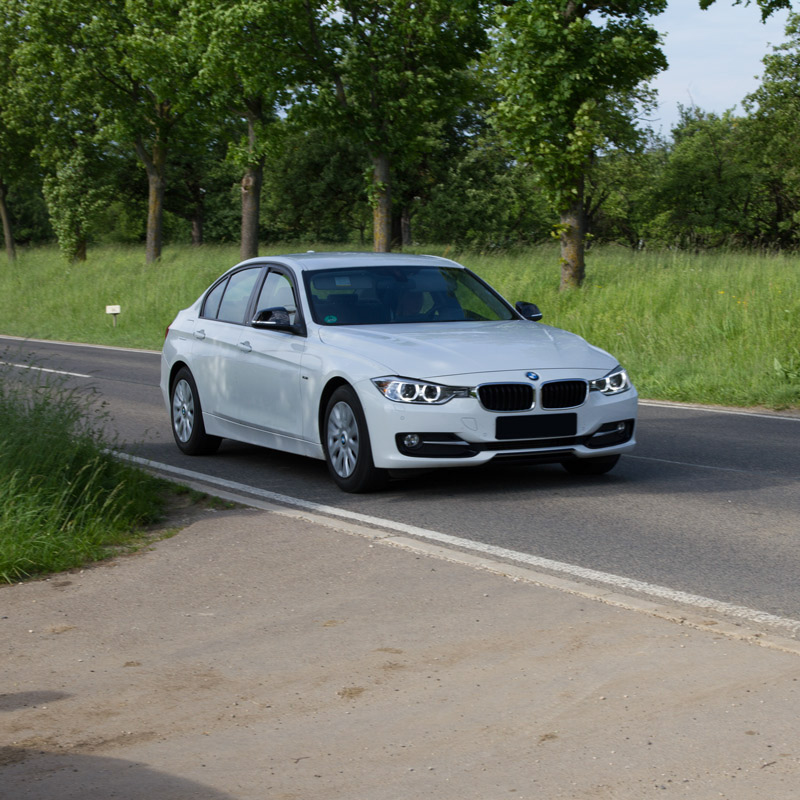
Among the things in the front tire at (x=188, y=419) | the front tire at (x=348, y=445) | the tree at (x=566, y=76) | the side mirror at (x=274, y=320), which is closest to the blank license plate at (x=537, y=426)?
the front tire at (x=348, y=445)

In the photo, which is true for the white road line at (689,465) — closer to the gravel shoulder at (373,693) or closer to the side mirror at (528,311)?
the side mirror at (528,311)

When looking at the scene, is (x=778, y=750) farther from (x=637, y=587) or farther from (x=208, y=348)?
(x=208, y=348)

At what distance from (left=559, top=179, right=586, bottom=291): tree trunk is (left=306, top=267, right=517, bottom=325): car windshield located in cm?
1352

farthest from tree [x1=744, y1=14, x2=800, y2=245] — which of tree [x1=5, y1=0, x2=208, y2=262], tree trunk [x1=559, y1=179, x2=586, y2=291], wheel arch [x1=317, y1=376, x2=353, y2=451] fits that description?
wheel arch [x1=317, y1=376, x2=353, y2=451]

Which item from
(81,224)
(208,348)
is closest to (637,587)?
(208,348)

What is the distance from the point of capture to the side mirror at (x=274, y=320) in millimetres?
9562

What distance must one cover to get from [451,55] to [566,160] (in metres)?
8.90

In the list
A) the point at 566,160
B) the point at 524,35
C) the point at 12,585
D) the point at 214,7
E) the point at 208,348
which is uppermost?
the point at 214,7

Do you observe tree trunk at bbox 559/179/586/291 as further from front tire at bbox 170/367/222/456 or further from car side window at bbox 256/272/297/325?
car side window at bbox 256/272/297/325

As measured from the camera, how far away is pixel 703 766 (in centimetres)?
383

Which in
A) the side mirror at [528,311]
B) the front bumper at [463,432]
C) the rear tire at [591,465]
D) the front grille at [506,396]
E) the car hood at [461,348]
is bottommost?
the rear tire at [591,465]

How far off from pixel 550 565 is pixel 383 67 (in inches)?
996

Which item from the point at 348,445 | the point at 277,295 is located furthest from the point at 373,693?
the point at 277,295

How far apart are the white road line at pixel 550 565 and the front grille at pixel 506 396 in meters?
1.15
